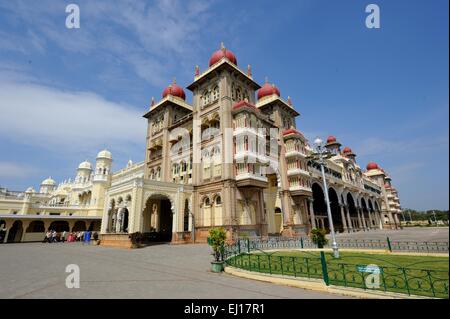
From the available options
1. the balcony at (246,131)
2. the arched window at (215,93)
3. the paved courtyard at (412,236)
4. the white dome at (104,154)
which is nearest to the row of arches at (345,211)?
the paved courtyard at (412,236)

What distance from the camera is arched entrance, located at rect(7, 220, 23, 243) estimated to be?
31531mm

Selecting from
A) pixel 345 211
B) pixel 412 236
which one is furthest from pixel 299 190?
pixel 345 211

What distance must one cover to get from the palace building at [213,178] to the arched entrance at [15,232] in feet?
0.40

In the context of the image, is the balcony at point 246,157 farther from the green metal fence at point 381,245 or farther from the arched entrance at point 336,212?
the arched entrance at point 336,212

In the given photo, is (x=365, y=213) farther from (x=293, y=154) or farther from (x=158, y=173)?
(x=158, y=173)

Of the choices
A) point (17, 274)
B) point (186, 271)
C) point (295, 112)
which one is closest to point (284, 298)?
point (186, 271)

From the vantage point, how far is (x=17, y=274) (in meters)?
8.69

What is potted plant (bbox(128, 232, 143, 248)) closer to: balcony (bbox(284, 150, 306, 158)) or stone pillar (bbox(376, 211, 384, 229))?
balcony (bbox(284, 150, 306, 158))

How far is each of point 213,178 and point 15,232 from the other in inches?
1182

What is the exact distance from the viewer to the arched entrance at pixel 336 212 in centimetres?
4259

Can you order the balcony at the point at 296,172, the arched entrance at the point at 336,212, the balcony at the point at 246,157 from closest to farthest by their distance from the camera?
the balcony at the point at 246,157
the balcony at the point at 296,172
the arched entrance at the point at 336,212

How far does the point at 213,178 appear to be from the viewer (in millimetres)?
24641

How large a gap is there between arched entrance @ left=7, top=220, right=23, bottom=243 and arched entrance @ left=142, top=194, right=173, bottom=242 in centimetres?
1879

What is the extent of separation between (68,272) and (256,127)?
808 inches
